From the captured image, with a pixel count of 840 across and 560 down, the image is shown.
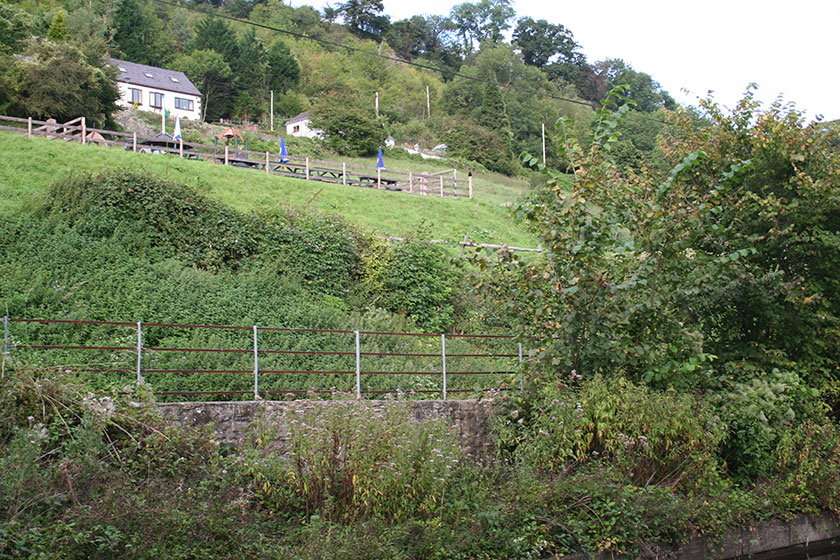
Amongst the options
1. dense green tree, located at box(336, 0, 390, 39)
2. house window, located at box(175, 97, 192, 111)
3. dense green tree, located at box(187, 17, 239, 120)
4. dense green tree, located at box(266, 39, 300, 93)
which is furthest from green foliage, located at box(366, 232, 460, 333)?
dense green tree, located at box(336, 0, 390, 39)

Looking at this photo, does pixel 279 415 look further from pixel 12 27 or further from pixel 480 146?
pixel 480 146

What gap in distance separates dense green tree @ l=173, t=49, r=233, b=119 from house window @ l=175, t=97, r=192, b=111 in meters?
3.79

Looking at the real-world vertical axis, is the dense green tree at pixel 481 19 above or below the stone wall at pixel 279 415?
above

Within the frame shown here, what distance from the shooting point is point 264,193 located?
24.0m

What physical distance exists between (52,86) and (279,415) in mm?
36828

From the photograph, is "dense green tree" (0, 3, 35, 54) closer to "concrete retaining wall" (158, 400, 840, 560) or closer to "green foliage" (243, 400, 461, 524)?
"concrete retaining wall" (158, 400, 840, 560)

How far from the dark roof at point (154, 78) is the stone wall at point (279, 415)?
2440 inches

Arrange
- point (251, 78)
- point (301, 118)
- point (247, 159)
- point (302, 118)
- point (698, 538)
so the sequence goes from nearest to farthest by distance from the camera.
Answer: point (698, 538) → point (247, 159) → point (302, 118) → point (301, 118) → point (251, 78)

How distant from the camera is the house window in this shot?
6684cm

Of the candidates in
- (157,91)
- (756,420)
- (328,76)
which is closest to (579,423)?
(756,420)

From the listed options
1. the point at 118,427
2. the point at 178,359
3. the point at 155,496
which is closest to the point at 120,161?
the point at 178,359

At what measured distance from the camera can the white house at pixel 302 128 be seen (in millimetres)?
65181

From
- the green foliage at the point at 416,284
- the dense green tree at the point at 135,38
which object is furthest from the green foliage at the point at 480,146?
the green foliage at the point at 416,284

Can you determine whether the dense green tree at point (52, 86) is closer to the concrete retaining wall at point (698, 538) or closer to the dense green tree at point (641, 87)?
the concrete retaining wall at point (698, 538)
